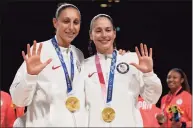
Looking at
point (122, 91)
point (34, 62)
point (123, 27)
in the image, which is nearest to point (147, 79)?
point (122, 91)

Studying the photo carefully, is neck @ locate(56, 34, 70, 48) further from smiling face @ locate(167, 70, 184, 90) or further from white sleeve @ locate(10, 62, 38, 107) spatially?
smiling face @ locate(167, 70, 184, 90)

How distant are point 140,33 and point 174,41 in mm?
737

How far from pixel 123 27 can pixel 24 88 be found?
4600 mm

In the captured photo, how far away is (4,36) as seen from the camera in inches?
282

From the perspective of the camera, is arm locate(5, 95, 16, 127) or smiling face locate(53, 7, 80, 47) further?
arm locate(5, 95, 16, 127)

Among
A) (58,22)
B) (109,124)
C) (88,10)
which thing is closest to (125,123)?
(109,124)

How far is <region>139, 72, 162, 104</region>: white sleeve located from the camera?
11.3 feet

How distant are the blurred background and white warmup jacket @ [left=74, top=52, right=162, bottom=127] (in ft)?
11.1

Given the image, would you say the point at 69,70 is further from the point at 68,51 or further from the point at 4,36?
the point at 4,36

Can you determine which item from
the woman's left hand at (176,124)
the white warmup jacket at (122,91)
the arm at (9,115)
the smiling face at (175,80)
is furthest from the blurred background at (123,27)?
the white warmup jacket at (122,91)

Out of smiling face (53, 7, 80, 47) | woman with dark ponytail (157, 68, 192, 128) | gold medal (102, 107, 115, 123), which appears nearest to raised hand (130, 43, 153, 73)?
gold medal (102, 107, 115, 123)

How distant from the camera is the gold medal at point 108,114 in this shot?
3.41 metres

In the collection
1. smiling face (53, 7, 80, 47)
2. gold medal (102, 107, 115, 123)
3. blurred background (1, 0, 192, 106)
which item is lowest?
gold medal (102, 107, 115, 123)

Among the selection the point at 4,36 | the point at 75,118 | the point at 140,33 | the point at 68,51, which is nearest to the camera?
the point at 75,118
